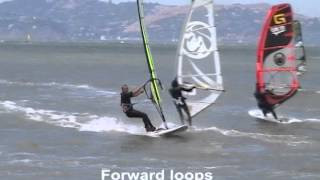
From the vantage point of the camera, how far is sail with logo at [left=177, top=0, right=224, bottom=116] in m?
21.0

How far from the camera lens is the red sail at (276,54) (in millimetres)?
24891

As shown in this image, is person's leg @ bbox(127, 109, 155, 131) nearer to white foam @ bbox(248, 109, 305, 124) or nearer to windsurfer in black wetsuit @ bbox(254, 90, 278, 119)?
Result: white foam @ bbox(248, 109, 305, 124)

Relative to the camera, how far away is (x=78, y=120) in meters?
23.3

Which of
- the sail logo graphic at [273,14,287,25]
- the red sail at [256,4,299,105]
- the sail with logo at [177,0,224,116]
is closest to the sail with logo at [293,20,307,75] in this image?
the red sail at [256,4,299,105]

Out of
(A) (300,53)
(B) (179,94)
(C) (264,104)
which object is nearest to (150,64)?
(B) (179,94)

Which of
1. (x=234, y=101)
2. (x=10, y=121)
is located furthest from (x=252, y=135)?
(x=234, y=101)

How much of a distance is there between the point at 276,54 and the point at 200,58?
15.6 ft

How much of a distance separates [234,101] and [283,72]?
21.8ft

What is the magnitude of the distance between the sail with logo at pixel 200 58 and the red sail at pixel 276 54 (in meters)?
4.04

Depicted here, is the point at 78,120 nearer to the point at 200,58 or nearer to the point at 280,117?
the point at 200,58

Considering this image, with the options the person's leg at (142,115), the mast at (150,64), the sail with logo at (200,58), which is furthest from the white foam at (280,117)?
the person's leg at (142,115)

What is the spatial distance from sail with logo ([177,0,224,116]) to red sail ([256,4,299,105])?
4.04m

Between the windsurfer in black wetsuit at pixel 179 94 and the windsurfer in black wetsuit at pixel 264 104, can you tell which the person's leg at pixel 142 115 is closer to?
the windsurfer in black wetsuit at pixel 179 94

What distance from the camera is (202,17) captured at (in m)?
21.0
